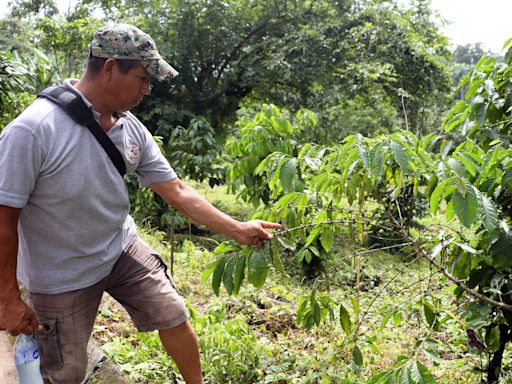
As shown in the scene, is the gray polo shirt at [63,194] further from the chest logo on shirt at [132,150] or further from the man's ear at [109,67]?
the man's ear at [109,67]

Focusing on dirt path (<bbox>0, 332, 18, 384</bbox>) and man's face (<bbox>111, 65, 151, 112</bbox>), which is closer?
man's face (<bbox>111, 65, 151, 112</bbox>)

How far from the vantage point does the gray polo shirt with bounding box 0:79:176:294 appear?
6.12 feet

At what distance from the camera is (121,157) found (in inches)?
85.7

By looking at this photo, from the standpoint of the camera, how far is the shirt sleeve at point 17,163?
183 centimetres

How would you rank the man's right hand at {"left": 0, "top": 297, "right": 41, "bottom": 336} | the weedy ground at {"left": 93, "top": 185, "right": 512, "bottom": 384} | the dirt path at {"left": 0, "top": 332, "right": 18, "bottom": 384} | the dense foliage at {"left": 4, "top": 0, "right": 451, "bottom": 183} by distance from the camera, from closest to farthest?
the man's right hand at {"left": 0, "top": 297, "right": 41, "bottom": 336}
the weedy ground at {"left": 93, "top": 185, "right": 512, "bottom": 384}
the dirt path at {"left": 0, "top": 332, "right": 18, "bottom": 384}
the dense foliage at {"left": 4, "top": 0, "right": 451, "bottom": 183}

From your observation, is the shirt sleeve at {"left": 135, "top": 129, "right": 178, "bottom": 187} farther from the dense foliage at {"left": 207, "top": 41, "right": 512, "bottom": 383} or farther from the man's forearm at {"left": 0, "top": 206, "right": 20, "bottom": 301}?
the man's forearm at {"left": 0, "top": 206, "right": 20, "bottom": 301}

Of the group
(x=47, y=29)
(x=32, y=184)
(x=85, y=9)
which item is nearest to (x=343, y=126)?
(x=47, y=29)

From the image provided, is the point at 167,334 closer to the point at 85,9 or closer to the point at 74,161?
the point at 74,161

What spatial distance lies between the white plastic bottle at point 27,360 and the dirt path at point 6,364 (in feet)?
3.07

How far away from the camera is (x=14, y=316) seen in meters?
1.96

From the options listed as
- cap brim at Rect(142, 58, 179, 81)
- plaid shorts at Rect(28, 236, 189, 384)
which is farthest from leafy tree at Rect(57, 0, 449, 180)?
cap brim at Rect(142, 58, 179, 81)

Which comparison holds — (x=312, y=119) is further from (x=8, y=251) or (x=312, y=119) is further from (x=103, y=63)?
(x=8, y=251)

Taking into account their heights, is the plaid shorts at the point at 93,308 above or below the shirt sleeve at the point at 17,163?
below

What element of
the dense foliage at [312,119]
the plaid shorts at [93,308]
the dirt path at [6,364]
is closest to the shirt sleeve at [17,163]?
the plaid shorts at [93,308]
